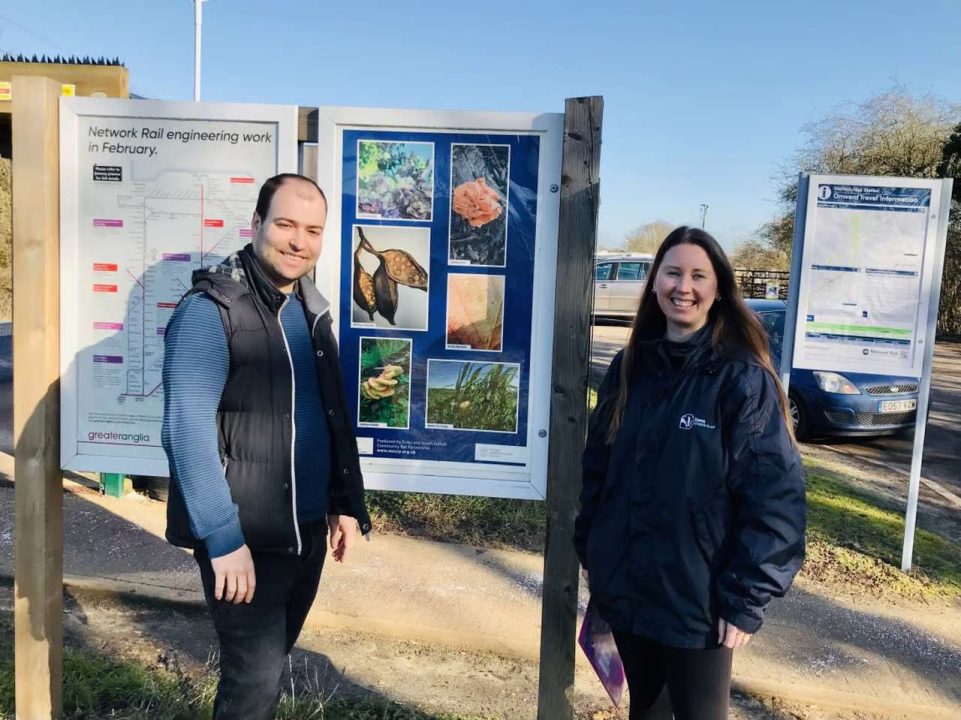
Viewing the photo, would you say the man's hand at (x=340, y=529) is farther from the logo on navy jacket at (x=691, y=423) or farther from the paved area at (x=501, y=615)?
the paved area at (x=501, y=615)

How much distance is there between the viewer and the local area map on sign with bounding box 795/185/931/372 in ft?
16.4

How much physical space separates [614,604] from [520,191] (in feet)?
4.30

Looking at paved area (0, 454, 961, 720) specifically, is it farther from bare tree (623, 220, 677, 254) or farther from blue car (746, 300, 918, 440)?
bare tree (623, 220, 677, 254)

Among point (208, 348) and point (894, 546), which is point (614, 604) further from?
point (894, 546)

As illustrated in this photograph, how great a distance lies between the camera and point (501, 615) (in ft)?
13.1

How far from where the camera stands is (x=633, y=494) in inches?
80.7

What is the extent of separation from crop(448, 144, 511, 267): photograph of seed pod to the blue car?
21.2 feet

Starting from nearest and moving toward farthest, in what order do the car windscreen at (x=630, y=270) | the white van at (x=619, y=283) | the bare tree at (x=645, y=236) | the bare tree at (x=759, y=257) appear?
the white van at (x=619, y=283)
the car windscreen at (x=630, y=270)
the bare tree at (x=759, y=257)
the bare tree at (x=645, y=236)

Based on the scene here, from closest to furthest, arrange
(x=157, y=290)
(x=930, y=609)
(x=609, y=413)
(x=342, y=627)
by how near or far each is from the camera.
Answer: (x=609, y=413)
(x=157, y=290)
(x=342, y=627)
(x=930, y=609)

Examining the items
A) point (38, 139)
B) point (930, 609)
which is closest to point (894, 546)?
point (930, 609)

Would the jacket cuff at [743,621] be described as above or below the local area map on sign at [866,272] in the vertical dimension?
below

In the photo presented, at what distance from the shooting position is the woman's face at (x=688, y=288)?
7.00 ft

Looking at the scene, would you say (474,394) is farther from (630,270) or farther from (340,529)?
(630,270)

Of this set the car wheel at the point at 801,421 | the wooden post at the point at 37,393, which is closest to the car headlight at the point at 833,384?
the car wheel at the point at 801,421
